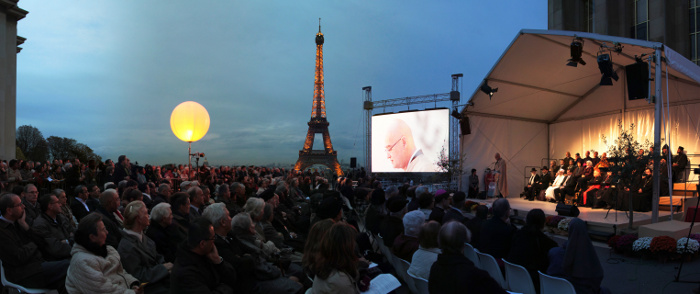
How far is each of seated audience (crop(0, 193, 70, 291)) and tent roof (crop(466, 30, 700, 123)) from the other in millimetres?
9652

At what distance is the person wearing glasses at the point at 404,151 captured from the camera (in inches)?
629

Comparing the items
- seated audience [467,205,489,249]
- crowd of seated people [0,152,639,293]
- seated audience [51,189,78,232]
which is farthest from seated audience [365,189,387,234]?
seated audience [51,189,78,232]

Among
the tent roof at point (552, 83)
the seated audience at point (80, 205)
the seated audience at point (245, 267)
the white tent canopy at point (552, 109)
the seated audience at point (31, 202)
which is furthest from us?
the white tent canopy at point (552, 109)

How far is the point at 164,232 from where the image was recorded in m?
3.89

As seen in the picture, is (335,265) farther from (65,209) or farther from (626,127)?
(626,127)

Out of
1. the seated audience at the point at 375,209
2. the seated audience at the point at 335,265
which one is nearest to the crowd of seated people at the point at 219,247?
the seated audience at the point at 335,265

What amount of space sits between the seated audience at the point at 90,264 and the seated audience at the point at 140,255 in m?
0.41

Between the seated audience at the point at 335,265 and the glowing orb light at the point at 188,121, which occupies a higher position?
the glowing orb light at the point at 188,121

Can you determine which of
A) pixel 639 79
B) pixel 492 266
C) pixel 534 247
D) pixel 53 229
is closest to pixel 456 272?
pixel 492 266

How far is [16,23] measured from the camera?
1680 centimetres

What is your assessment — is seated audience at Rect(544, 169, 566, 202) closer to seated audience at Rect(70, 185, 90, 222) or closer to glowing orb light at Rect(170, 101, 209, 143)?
glowing orb light at Rect(170, 101, 209, 143)

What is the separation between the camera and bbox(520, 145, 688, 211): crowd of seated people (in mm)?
7273

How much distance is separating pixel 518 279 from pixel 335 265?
71.7 inches

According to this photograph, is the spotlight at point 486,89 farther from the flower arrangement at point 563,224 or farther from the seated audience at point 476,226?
the seated audience at point 476,226
